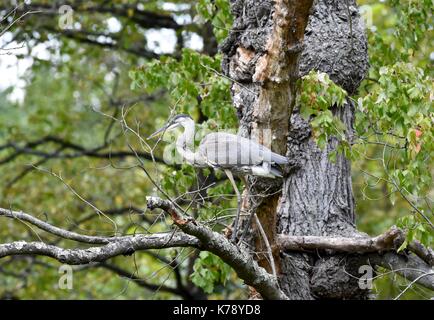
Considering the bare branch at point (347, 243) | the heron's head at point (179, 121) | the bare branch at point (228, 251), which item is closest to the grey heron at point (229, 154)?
the heron's head at point (179, 121)

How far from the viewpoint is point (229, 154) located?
248 inches

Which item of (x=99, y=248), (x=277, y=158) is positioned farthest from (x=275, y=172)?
(x=99, y=248)

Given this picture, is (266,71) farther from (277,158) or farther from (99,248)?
(99,248)

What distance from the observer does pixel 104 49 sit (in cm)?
1314

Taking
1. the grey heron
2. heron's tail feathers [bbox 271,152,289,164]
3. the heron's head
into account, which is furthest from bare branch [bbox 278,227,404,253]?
the heron's head

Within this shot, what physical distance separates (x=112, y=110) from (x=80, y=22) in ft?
5.31

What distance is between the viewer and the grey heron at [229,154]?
5949 millimetres

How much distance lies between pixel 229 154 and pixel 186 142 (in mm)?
561

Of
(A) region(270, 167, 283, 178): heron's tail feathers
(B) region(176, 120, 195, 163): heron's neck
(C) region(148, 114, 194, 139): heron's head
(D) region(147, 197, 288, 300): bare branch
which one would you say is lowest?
(D) region(147, 197, 288, 300): bare branch

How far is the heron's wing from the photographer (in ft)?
19.5

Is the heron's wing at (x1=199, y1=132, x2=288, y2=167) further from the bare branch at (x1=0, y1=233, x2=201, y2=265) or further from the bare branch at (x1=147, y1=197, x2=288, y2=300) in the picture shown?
the bare branch at (x1=0, y1=233, x2=201, y2=265)

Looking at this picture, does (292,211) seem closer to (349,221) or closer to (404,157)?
(349,221)
